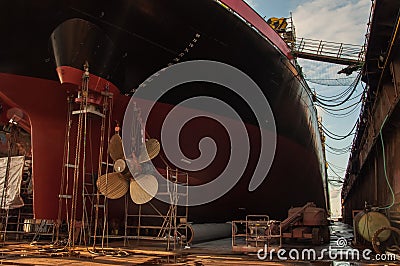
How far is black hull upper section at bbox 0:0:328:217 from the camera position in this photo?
6777 mm

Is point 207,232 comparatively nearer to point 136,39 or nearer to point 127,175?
point 127,175

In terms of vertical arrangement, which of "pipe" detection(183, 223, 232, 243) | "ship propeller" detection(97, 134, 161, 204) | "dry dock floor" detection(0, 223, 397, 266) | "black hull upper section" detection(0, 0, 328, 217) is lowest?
"dry dock floor" detection(0, 223, 397, 266)

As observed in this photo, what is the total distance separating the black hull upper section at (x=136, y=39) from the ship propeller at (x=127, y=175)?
1411mm

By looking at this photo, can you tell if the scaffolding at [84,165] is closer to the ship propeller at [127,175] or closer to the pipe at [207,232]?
the ship propeller at [127,175]

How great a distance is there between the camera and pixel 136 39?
24.2ft

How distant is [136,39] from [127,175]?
285cm

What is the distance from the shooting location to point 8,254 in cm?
620

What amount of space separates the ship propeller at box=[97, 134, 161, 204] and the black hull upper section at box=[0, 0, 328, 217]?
4.63 feet

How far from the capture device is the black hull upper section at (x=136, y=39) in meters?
6.78

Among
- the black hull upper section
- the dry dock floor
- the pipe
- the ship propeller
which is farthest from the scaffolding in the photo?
the pipe

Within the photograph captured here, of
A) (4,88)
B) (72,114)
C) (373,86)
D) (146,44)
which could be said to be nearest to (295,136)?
(373,86)

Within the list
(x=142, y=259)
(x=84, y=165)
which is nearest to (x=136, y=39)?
(x=84, y=165)

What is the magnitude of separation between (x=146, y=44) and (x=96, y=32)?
107 cm

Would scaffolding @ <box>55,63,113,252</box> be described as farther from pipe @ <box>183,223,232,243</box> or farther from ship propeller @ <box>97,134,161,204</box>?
pipe @ <box>183,223,232,243</box>
